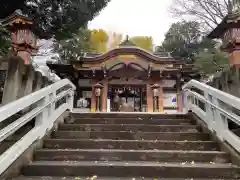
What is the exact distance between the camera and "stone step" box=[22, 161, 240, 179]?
3039 millimetres

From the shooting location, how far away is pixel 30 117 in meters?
3.32

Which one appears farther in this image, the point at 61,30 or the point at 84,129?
the point at 61,30

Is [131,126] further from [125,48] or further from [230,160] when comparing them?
[125,48]

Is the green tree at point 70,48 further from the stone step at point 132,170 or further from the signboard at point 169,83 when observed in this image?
the stone step at point 132,170

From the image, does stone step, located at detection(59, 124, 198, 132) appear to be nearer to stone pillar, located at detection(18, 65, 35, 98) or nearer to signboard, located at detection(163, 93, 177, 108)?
stone pillar, located at detection(18, 65, 35, 98)

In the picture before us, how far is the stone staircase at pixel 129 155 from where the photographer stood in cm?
305

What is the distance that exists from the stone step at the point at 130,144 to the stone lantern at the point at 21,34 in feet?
14.1

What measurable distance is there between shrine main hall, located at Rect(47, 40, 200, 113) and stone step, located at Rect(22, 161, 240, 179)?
1044cm

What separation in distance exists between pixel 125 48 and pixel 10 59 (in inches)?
434

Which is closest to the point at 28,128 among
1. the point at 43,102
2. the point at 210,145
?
the point at 43,102

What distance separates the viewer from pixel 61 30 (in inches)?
495

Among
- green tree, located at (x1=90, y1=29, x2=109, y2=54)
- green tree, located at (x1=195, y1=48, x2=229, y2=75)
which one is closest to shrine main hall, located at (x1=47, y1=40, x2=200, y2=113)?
green tree, located at (x1=195, y1=48, x2=229, y2=75)

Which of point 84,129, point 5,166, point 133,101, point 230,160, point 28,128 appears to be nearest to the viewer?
point 5,166

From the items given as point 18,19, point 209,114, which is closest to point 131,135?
point 209,114
